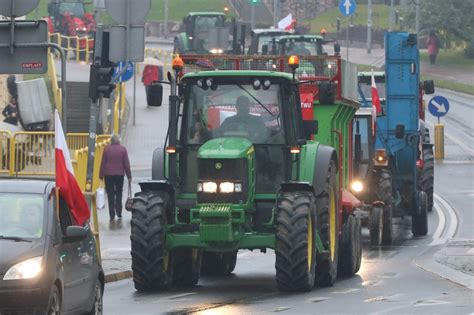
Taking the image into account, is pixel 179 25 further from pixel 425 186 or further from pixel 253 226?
pixel 253 226

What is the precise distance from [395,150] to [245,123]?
1113 cm

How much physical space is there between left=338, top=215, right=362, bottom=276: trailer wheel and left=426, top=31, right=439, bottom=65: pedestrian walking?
52.3 m

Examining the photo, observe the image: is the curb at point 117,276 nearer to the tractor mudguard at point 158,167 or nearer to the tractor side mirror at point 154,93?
the tractor mudguard at point 158,167

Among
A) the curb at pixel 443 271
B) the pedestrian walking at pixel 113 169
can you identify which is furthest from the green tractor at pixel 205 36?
the curb at pixel 443 271

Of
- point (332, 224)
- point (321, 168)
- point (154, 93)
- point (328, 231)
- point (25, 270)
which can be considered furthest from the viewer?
point (332, 224)

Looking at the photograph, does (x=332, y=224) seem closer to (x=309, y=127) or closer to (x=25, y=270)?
(x=309, y=127)

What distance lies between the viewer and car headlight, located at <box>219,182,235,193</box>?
19373 mm

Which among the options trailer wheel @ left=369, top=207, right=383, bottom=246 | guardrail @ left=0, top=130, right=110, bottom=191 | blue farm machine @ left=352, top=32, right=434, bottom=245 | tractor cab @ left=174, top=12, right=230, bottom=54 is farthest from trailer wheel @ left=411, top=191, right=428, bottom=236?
tractor cab @ left=174, top=12, right=230, bottom=54

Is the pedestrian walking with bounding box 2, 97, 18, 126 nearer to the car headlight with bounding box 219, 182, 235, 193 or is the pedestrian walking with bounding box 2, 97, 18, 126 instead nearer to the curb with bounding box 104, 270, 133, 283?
the curb with bounding box 104, 270, 133, 283

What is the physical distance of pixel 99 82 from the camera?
22.0 metres

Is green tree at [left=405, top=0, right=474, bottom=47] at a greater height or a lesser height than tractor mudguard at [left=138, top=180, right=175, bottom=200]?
greater

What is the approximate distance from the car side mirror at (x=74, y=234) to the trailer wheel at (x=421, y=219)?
15568 millimetres

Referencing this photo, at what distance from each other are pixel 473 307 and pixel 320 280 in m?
3.49

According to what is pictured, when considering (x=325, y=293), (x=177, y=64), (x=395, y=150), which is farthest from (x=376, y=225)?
(x=177, y=64)
